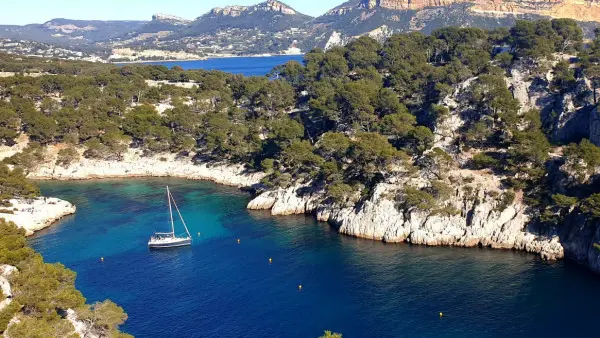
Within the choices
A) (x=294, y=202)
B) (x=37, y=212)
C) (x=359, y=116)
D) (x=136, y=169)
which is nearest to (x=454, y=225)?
(x=294, y=202)

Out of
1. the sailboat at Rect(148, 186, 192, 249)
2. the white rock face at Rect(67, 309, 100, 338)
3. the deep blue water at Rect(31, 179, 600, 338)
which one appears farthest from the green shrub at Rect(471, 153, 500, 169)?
the white rock face at Rect(67, 309, 100, 338)

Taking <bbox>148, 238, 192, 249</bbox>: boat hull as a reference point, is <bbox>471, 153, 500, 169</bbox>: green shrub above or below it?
above

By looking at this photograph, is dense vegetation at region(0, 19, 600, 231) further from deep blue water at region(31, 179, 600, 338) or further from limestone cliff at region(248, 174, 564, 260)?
deep blue water at region(31, 179, 600, 338)

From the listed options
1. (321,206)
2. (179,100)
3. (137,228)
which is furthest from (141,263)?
(179,100)

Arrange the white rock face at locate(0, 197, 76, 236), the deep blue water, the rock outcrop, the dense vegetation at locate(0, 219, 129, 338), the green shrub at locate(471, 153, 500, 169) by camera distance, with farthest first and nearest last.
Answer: the white rock face at locate(0, 197, 76, 236) → the green shrub at locate(471, 153, 500, 169) → the deep blue water → the rock outcrop → the dense vegetation at locate(0, 219, 129, 338)

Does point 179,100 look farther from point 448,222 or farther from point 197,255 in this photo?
point 448,222

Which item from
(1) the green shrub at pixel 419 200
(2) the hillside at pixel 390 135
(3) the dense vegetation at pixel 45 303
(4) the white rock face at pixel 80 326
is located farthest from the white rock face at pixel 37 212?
(1) the green shrub at pixel 419 200
